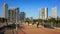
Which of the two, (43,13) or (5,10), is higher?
(5,10)

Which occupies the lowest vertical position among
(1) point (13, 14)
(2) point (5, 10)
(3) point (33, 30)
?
(3) point (33, 30)

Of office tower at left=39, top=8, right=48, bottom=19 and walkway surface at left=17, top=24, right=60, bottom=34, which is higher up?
office tower at left=39, top=8, right=48, bottom=19

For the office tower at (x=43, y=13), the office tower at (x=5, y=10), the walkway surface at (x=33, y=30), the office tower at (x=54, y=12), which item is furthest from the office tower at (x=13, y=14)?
the office tower at (x=54, y=12)

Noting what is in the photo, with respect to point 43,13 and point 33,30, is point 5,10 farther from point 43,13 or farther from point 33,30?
point 33,30

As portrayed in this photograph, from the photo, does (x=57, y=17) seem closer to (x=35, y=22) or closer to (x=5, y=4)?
(x=35, y=22)

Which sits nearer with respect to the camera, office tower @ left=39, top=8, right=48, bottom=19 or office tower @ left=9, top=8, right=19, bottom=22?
office tower @ left=39, top=8, right=48, bottom=19

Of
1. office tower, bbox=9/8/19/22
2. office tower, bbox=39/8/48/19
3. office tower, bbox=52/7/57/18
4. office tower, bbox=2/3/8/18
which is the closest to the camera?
office tower, bbox=2/3/8/18

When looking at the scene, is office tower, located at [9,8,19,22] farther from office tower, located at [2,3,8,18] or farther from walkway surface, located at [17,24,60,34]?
walkway surface, located at [17,24,60,34]

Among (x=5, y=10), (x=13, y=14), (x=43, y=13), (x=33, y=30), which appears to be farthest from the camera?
(x=33, y=30)

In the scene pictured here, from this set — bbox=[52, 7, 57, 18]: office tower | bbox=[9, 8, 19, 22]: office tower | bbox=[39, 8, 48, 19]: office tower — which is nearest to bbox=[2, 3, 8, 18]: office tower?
bbox=[9, 8, 19, 22]: office tower

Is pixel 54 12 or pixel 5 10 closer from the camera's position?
pixel 5 10

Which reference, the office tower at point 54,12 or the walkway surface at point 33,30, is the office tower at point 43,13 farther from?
the walkway surface at point 33,30

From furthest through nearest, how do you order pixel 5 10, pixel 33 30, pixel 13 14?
pixel 33 30 < pixel 13 14 < pixel 5 10

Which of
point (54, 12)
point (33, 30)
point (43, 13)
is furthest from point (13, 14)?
point (54, 12)
